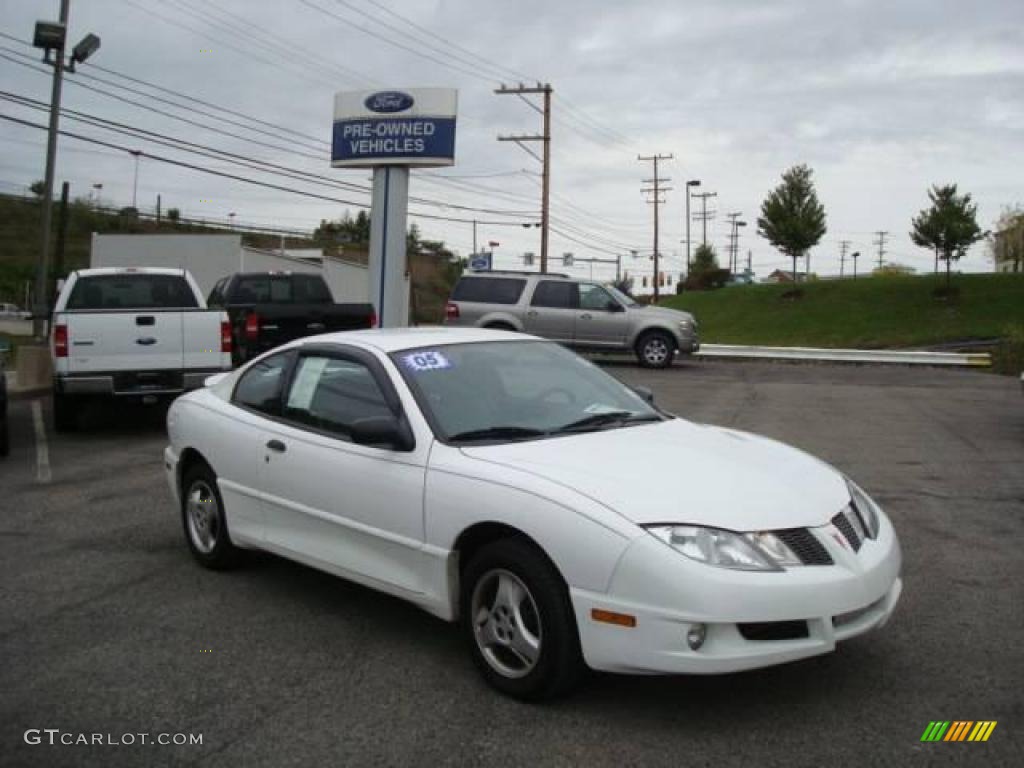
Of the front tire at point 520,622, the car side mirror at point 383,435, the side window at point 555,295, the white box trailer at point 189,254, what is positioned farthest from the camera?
the white box trailer at point 189,254

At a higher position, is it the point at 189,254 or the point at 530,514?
the point at 189,254

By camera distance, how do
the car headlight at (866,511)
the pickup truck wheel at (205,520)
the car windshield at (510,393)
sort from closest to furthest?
the car headlight at (866,511) < the car windshield at (510,393) < the pickup truck wheel at (205,520)

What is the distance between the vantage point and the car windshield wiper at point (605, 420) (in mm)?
4680

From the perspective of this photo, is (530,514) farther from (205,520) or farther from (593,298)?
(593,298)

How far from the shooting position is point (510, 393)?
4.88m

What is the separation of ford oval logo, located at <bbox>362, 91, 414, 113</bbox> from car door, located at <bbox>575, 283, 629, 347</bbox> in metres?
5.44

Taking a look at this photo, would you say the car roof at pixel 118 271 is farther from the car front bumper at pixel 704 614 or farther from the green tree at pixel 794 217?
the green tree at pixel 794 217

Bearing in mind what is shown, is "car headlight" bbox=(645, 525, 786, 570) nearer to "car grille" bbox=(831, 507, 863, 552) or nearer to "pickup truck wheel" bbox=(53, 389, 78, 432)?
"car grille" bbox=(831, 507, 863, 552)

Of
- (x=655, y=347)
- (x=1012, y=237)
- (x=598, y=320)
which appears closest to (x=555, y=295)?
(x=598, y=320)

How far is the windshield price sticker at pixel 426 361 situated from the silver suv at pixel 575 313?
16955 millimetres

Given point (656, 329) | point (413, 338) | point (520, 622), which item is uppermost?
point (656, 329)

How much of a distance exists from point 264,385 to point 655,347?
1722 centimetres

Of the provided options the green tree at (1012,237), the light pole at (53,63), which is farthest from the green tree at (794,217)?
the light pole at (53,63)

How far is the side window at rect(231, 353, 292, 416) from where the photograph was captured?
5.54 meters
